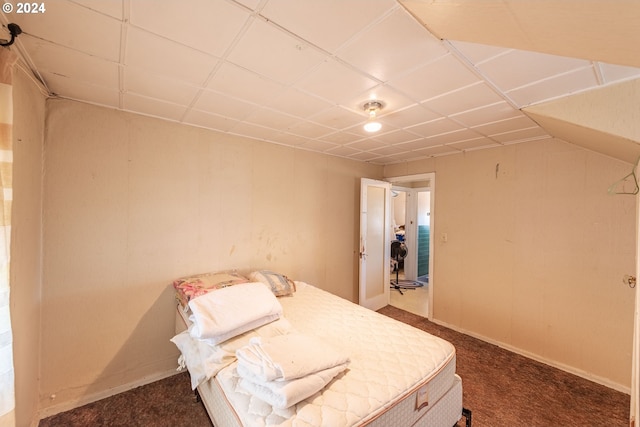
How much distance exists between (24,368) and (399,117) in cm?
319

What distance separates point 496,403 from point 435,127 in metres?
2.45

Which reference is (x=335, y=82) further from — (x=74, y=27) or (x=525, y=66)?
(x=74, y=27)

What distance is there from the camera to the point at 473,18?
97 centimetres

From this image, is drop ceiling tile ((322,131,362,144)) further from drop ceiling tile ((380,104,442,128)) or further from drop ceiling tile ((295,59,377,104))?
drop ceiling tile ((295,59,377,104))

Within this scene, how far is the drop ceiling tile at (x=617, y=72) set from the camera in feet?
4.18

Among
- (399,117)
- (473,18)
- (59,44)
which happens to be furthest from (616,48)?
(59,44)

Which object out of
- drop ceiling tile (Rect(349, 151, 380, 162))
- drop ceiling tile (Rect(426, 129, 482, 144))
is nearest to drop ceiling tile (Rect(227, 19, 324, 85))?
drop ceiling tile (Rect(426, 129, 482, 144))

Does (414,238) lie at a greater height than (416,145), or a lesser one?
lesser

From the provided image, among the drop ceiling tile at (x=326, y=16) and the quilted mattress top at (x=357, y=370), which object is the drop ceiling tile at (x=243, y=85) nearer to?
the drop ceiling tile at (x=326, y=16)

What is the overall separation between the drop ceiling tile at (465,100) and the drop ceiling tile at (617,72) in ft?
A: 1.60

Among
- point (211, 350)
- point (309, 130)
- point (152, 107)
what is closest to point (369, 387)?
point (211, 350)

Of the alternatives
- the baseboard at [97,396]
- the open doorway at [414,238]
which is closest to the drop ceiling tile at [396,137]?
the open doorway at [414,238]

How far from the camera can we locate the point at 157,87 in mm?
1662

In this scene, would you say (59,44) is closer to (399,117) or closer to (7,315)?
(7,315)
